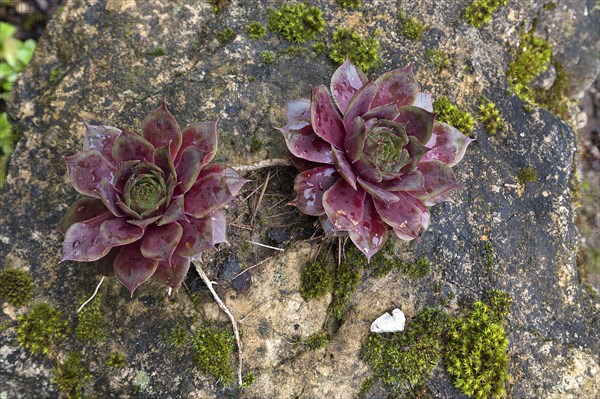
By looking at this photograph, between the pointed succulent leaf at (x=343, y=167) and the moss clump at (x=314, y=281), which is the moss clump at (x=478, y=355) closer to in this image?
the moss clump at (x=314, y=281)

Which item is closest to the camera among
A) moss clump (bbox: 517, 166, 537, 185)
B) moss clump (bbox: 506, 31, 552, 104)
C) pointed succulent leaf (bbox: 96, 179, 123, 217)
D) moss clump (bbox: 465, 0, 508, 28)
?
pointed succulent leaf (bbox: 96, 179, 123, 217)

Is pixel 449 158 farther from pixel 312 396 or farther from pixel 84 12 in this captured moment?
pixel 84 12

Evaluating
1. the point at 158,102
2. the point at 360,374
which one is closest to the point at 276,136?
the point at 158,102

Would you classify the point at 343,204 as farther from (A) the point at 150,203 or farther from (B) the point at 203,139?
(A) the point at 150,203

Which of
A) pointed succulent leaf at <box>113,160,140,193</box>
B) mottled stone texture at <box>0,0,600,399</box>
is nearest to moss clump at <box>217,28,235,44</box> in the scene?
mottled stone texture at <box>0,0,600,399</box>

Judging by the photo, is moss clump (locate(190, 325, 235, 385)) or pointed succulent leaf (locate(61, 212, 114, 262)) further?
moss clump (locate(190, 325, 235, 385))

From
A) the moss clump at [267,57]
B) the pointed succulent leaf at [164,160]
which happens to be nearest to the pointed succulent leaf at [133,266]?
the pointed succulent leaf at [164,160]

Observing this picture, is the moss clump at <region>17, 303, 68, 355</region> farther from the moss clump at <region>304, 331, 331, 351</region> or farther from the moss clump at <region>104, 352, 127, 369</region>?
the moss clump at <region>304, 331, 331, 351</region>
